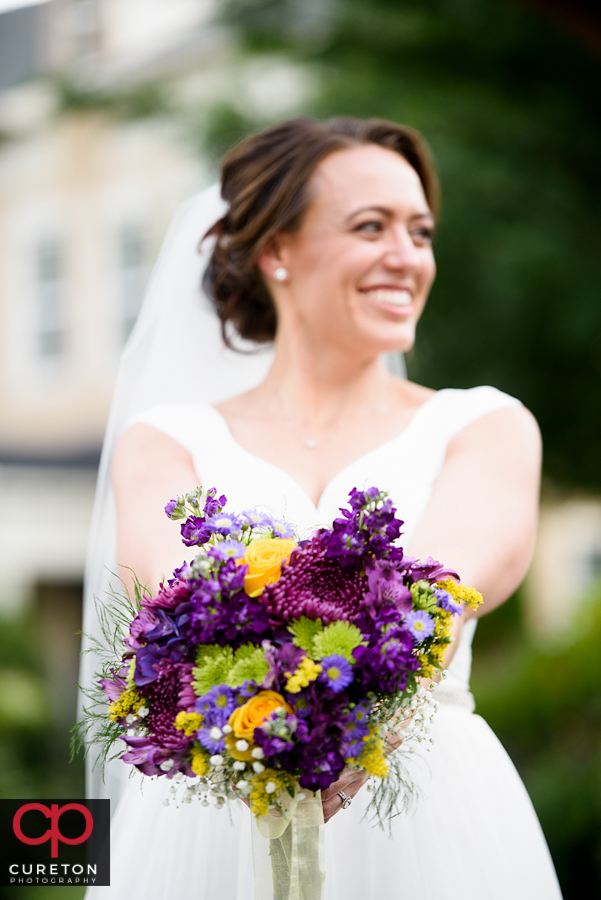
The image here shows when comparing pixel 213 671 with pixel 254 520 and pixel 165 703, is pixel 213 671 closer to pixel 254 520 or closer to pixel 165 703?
pixel 165 703

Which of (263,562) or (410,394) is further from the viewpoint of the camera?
(410,394)

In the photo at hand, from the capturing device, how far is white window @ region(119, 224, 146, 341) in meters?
15.4

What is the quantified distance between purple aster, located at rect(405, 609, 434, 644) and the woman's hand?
282 millimetres

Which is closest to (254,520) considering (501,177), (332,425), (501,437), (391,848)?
(391,848)

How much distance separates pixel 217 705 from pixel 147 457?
124 cm

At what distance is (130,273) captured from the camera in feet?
50.8

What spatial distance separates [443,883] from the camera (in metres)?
2.32

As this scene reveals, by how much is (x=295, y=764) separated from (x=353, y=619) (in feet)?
0.80

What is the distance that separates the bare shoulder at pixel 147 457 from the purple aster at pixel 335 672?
3.92ft

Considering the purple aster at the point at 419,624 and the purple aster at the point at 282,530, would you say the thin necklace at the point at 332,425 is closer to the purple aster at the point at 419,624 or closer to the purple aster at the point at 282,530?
the purple aster at the point at 282,530

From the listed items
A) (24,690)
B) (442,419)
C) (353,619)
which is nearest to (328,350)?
(442,419)

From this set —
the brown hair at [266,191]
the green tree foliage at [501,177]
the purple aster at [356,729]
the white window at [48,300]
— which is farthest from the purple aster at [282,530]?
the white window at [48,300]

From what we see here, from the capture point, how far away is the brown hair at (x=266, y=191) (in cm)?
303

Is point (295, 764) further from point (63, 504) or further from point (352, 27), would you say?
point (63, 504)
